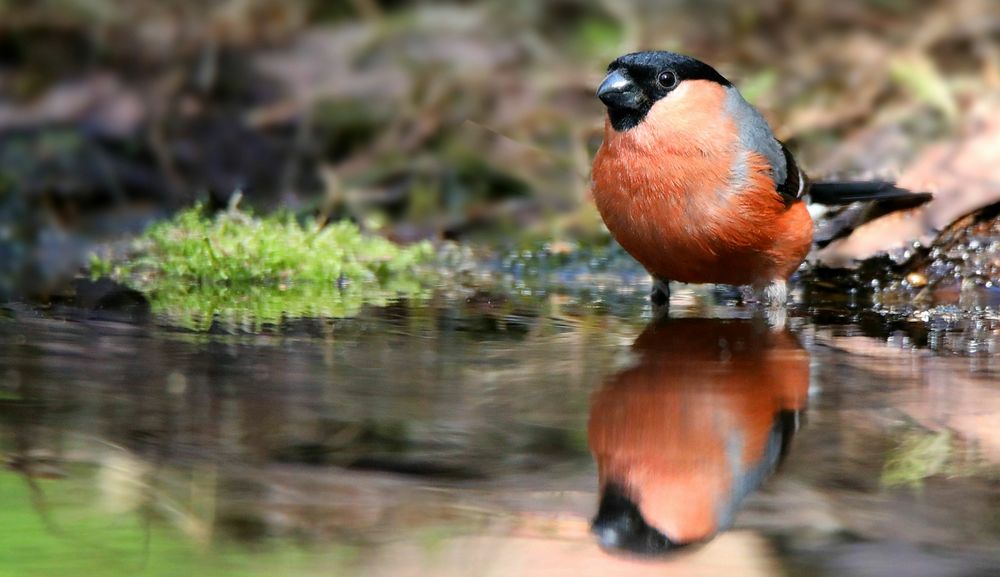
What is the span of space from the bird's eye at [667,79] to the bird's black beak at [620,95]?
100 millimetres

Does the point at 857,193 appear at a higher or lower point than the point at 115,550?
higher

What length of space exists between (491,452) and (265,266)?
2726 mm

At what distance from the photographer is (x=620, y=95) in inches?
167

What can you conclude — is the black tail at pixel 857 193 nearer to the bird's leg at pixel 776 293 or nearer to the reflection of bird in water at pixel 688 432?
the bird's leg at pixel 776 293

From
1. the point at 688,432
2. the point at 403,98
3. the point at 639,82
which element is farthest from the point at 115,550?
the point at 403,98

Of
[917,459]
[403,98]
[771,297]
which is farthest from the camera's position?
Result: [403,98]

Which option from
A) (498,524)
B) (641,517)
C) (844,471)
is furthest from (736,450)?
(498,524)

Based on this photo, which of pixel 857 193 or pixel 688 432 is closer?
pixel 688 432

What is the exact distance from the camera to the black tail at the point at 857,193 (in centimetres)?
482

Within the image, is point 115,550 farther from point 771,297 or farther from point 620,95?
point 771,297

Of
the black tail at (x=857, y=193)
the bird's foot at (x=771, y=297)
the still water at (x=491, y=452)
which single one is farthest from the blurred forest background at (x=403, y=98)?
the still water at (x=491, y=452)

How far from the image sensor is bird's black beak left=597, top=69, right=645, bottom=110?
423 cm

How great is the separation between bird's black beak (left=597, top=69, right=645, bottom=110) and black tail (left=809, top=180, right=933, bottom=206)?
38.6 inches

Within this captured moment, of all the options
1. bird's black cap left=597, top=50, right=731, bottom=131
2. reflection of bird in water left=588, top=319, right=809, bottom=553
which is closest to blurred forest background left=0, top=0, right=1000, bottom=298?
bird's black cap left=597, top=50, right=731, bottom=131
